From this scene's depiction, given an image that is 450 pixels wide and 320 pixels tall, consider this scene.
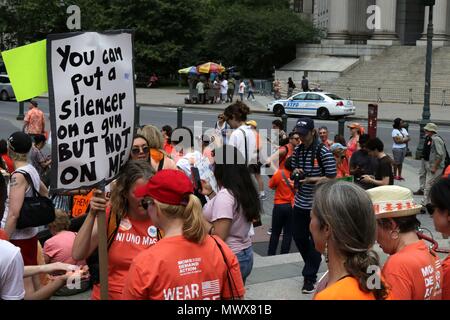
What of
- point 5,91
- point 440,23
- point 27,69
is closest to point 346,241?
point 27,69

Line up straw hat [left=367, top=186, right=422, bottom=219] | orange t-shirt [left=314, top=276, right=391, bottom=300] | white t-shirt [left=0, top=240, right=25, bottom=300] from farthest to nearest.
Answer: straw hat [left=367, top=186, right=422, bottom=219]
white t-shirt [left=0, top=240, right=25, bottom=300]
orange t-shirt [left=314, top=276, right=391, bottom=300]

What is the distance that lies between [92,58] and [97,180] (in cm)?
74

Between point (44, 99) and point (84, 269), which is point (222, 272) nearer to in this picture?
point (84, 269)

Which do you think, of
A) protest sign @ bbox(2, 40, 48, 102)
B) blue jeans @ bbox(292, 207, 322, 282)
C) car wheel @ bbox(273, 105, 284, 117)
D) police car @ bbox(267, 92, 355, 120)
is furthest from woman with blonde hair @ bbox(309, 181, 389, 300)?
car wheel @ bbox(273, 105, 284, 117)

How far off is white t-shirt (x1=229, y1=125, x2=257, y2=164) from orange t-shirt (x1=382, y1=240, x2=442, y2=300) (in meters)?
5.92

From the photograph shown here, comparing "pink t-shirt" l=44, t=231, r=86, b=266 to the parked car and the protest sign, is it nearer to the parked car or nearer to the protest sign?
the protest sign

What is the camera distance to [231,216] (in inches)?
215

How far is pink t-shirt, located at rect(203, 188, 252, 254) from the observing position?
540cm

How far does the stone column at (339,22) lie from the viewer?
53719 millimetres

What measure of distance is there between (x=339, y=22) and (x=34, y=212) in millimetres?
50422

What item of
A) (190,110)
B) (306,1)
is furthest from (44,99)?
(306,1)

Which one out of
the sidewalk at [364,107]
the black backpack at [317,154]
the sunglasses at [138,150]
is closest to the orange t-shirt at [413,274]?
the sunglasses at [138,150]

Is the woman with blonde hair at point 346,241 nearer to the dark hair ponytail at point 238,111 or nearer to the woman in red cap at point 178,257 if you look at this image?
the woman in red cap at point 178,257

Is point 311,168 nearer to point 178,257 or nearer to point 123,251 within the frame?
point 123,251
